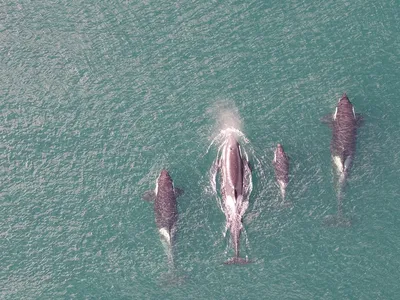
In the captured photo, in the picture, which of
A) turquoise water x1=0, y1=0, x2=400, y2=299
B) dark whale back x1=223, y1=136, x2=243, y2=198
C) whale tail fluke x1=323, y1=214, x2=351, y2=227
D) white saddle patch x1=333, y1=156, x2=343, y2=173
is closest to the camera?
dark whale back x1=223, y1=136, x2=243, y2=198

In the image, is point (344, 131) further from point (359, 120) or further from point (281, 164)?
point (281, 164)

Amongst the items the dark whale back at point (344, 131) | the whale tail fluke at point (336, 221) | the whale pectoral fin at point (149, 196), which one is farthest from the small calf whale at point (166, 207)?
the dark whale back at point (344, 131)

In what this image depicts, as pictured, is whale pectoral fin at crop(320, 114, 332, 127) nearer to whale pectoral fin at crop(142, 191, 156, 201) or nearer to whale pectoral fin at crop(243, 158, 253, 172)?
whale pectoral fin at crop(243, 158, 253, 172)

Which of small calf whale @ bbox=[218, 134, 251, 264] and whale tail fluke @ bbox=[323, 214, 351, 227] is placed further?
whale tail fluke @ bbox=[323, 214, 351, 227]

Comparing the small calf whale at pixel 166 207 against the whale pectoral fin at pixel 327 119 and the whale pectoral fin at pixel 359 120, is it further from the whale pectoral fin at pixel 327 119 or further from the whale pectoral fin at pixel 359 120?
the whale pectoral fin at pixel 359 120

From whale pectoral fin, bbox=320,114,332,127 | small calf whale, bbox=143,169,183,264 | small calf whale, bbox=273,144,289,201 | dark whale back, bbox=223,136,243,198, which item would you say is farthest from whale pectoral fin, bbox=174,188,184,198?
whale pectoral fin, bbox=320,114,332,127

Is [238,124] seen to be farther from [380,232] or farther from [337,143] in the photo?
[380,232]

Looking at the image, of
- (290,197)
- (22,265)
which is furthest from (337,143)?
(22,265)
